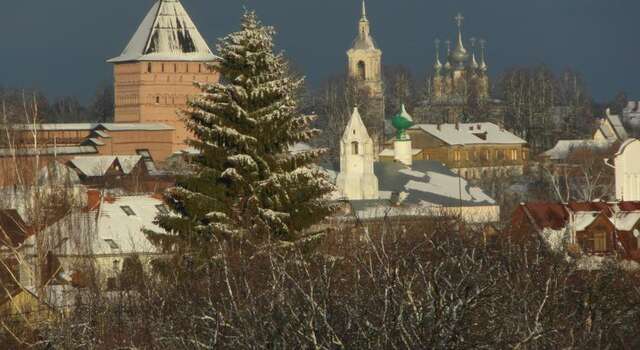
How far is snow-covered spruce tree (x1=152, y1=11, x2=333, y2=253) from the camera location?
69.8ft

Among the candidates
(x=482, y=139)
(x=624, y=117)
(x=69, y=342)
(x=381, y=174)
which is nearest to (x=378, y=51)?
(x=624, y=117)

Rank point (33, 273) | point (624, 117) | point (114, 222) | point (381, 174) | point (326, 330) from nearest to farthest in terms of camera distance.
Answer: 1. point (326, 330)
2. point (33, 273)
3. point (114, 222)
4. point (381, 174)
5. point (624, 117)

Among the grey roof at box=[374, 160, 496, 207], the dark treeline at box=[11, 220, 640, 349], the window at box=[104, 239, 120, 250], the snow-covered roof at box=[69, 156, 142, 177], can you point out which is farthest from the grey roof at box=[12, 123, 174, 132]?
the dark treeline at box=[11, 220, 640, 349]

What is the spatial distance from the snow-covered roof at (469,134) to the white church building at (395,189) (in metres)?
27.3

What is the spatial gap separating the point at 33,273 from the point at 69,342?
30.5ft

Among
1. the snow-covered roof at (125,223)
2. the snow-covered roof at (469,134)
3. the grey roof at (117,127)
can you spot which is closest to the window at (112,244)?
the snow-covered roof at (125,223)

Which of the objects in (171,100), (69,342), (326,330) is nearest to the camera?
(326,330)

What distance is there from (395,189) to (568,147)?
107 ft

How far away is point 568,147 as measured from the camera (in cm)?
7969

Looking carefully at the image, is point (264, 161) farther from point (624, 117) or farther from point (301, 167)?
point (624, 117)

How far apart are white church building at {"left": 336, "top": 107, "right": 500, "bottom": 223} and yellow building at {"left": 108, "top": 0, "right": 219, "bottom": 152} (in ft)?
91.2

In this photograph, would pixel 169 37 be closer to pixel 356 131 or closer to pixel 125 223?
pixel 356 131

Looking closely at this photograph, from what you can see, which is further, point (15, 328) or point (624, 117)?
point (624, 117)

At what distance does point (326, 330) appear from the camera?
1185 centimetres
